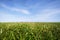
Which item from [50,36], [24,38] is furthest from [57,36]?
[24,38]

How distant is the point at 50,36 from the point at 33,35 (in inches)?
30.8

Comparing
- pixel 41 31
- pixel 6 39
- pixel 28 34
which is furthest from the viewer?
pixel 41 31

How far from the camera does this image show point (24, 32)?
3.86m

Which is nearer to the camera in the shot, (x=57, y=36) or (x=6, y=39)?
(x=6, y=39)

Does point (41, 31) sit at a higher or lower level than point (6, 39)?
higher

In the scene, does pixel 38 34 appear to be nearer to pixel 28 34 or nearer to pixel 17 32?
pixel 28 34

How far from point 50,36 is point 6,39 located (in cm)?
195

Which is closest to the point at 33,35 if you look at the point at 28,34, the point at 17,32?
the point at 28,34

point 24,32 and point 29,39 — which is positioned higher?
point 24,32

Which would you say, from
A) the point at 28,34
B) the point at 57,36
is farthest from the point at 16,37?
the point at 57,36

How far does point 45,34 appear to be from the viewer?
3.94m

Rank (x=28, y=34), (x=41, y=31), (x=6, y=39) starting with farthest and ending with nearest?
(x=41, y=31), (x=28, y=34), (x=6, y=39)

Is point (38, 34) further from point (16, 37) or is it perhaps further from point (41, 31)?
point (16, 37)

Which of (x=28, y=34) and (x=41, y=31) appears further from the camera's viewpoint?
(x=41, y=31)
